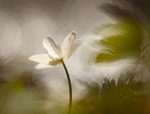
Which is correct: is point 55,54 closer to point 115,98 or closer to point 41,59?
point 41,59

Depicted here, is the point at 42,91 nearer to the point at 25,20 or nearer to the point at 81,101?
the point at 81,101

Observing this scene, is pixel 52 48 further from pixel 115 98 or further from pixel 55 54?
pixel 115 98

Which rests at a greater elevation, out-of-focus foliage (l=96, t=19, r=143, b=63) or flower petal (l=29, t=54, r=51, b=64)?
flower petal (l=29, t=54, r=51, b=64)

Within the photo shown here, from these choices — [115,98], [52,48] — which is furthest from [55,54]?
[115,98]

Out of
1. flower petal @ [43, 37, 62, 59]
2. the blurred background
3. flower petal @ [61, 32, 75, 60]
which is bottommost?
the blurred background

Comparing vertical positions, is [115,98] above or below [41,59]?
below
